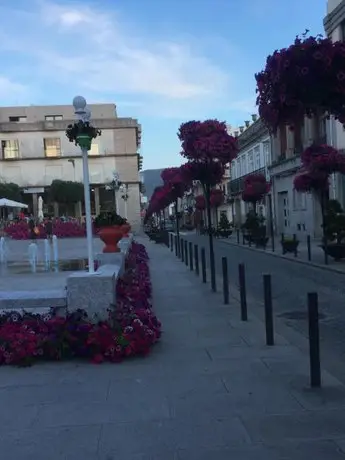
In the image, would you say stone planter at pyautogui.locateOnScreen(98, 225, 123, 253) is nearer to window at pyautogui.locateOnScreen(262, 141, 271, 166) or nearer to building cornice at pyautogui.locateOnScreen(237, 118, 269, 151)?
window at pyautogui.locateOnScreen(262, 141, 271, 166)

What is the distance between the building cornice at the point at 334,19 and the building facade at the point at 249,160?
12.5 m

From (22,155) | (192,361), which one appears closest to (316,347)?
(192,361)

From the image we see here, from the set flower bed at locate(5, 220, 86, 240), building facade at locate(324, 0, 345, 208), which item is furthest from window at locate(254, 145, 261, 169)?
building facade at locate(324, 0, 345, 208)

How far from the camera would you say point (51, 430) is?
4.58 metres

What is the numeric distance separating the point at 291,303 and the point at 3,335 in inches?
255

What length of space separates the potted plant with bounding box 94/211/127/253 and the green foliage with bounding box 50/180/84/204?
5739 centimetres

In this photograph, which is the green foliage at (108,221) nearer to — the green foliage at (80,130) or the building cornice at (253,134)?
the green foliage at (80,130)

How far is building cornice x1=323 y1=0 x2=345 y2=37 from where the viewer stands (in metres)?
26.3

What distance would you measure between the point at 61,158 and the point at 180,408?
72641 millimetres

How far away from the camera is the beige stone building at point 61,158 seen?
245ft

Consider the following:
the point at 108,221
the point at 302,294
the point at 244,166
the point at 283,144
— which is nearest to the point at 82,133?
the point at 108,221

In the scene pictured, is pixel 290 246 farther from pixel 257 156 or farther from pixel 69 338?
pixel 257 156

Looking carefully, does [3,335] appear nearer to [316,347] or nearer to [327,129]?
[316,347]

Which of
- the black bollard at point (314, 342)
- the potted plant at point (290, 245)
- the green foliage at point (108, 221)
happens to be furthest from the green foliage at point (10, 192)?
the black bollard at point (314, 342)
